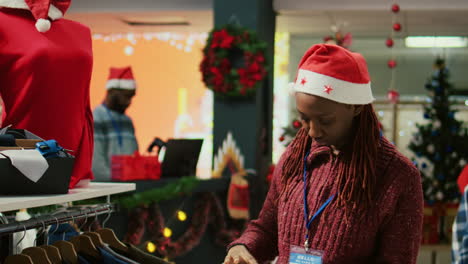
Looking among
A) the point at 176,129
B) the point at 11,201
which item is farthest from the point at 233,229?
the point at 176,129

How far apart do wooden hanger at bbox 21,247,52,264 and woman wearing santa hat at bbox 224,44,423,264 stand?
538 mm

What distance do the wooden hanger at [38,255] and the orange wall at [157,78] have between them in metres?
8.37

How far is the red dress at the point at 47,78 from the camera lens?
2.07 m

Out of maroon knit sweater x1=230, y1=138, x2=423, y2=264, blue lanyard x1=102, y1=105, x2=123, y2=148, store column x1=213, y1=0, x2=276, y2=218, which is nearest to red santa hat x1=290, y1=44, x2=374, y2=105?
maroon knit sweater x1=230, y1=138, x2=423, y2=264

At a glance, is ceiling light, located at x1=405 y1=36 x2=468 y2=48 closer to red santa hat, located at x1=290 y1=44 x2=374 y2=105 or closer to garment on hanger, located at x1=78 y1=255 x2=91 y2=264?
red santa hat, located at x1=290 y1=44 x2=374 y2=105

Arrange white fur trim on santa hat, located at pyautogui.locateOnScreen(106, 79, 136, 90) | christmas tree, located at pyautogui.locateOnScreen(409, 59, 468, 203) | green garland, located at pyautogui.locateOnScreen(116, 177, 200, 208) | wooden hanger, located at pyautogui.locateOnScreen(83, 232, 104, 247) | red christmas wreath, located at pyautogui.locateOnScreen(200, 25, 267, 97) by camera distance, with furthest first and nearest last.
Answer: christmas tree, located at pyautogui.locateOnScreen(409, 59, 468, 203) < red christmas wreath, located at pyautogui.locateOnScreen(200, 25, 267, 97) < white fur trim on santa hat, located at pyautogui.locateOnScreen(106, 79, 136, 90) < green garland, located at pyautogui.locateOnScreen(116, 177, 200, 208) < wooden hanger, located at pyautogui.locateOnScreen(83, 232, 104, 247)

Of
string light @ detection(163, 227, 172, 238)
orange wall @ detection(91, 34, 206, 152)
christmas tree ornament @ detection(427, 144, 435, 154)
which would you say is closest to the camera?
string light @ detection(163, 227, 172, 238)

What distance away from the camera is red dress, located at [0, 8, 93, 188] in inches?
81.4

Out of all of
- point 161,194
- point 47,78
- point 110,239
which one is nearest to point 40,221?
point 110,239

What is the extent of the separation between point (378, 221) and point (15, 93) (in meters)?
1.20

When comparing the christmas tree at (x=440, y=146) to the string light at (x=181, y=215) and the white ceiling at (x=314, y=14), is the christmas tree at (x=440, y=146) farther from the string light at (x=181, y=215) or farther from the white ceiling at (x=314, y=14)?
the string light at (x=181, y=215)

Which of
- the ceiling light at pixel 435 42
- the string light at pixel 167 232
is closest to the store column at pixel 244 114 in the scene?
the string light at pixel 167 232

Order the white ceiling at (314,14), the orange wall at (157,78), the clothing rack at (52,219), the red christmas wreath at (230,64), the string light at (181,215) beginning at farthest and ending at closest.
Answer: the orange wall at (157,78)
the white ceiling at (314,14)
the red christmas wreath at (230,64)
the string light at (181,215)
the clothing rack at (52,219)

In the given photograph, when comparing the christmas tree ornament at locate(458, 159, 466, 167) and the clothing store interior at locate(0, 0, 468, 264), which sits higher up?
the clothing store interior at locate(0, 0, 468, 264)
